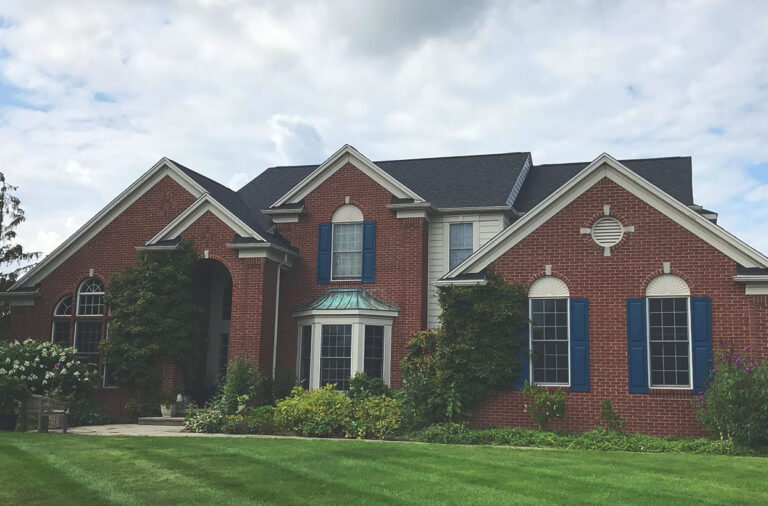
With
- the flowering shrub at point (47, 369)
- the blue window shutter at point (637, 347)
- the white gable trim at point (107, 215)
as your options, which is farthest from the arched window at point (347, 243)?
the blue window shutter at point (637, 347)

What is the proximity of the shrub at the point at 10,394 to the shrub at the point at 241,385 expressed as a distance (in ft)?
16.5

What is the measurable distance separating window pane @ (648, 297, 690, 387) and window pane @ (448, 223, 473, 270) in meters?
6.98

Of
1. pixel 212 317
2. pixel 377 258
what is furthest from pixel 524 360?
pixel 212 317

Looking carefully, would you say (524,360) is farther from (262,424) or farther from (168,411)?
(168,411)

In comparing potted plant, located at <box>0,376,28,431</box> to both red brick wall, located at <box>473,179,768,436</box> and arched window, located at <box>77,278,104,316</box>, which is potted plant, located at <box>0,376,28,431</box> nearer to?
arched window, located at <box>77,278,104,316</box>

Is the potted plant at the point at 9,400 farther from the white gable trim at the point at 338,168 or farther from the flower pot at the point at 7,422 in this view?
the white gable trim at the point at 338,168

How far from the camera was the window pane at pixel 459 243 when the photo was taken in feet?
79.5

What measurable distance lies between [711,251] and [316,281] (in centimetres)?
1209

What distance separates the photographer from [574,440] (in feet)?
55.0

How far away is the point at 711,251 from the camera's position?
1838 centimetres

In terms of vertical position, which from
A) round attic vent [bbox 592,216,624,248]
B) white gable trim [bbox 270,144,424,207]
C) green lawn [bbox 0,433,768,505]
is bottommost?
green lawn [bbox 0,433,768,505]

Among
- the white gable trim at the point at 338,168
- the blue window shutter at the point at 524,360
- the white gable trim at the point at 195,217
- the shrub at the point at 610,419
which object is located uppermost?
the white gable trim at the point at 338,168

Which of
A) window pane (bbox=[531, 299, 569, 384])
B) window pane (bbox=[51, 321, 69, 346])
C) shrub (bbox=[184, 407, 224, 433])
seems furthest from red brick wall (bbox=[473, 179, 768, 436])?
window pane (bbox=[51, 321, 69, 346])

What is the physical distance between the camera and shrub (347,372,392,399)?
2183cm
